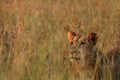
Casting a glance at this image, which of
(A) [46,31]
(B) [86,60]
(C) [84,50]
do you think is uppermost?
(A) [46,31]

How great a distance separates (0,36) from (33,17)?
692 millimetres

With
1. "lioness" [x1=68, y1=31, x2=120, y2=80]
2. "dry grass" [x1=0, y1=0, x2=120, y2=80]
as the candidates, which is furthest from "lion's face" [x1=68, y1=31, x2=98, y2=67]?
"dry grass" [x1=0, y1=0, x2=120, y2=80]

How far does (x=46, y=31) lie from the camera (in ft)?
17.5

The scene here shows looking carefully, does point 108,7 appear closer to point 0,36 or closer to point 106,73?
point 0,36

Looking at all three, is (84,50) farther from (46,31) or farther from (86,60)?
(46,31)

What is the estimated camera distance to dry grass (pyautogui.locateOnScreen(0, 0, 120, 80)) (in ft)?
13.0

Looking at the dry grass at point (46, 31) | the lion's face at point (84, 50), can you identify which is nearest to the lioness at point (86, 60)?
the lion's face at point (84, 50)

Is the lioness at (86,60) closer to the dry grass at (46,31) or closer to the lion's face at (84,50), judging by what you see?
the lion's face at (84,50)

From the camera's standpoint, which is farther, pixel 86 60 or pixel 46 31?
pixel 46 31

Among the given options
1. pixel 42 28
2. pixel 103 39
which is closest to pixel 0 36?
pixel 42 28

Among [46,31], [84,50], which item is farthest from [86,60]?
[46,31]

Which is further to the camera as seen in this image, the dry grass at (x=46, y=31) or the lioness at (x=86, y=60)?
the lioness at (x=86, y=60)

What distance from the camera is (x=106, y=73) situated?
13.4ft

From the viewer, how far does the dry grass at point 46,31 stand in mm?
3949
